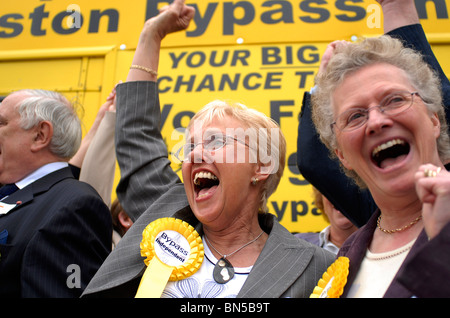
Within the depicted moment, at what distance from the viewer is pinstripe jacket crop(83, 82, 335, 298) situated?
1.31m

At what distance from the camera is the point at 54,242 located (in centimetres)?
162

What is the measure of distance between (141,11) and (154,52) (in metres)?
1.39

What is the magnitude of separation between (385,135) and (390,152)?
92 millimetres

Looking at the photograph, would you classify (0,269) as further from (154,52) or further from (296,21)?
(296,21)

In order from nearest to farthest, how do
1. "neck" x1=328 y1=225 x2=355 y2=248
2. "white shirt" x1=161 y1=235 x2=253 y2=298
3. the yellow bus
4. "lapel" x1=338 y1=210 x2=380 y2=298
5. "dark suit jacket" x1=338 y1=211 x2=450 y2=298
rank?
1. "dark suit jacket" x1=338 y1=211 x2=450 y2=298
2. "lapel" x1=338 y1=210 x2=380 y2=298
3. "white shirt" x1=161 y1=235 x2=253 y2=298
4. "neck" x1=328 y1=225 x2=355 y2=248
5. the yellow bus

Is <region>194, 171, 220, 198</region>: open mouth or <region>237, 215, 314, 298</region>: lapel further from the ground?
<region>194, 171, 220, 198</region>: open mouth

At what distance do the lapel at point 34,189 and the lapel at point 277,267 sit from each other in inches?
42.3

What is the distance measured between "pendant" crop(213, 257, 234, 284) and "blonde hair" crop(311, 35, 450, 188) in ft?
1.77

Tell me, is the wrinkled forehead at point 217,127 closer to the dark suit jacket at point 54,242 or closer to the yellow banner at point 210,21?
the dark suit jacket at point 54,242

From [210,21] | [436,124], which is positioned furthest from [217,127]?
[210,21]

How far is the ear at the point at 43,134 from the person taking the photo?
213 cm

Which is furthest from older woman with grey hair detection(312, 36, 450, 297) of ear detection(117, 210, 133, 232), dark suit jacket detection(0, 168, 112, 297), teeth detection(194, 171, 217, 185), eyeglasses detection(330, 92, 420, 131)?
ear detection(117, 210, 133, 232)

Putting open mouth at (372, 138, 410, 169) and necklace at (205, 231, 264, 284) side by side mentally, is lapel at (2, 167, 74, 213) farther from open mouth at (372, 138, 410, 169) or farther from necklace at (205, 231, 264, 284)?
open mouth at (372, 138, 410, 169)
